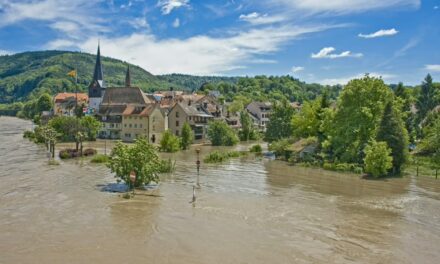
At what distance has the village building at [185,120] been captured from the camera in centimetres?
7669

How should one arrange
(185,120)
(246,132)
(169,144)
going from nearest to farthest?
1. (169,144)
2. (185,120)
3. (246,132)

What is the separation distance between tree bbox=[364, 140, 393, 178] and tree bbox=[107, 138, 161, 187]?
20818 mm

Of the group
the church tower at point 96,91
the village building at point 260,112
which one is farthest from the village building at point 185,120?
the village building at point 260,112

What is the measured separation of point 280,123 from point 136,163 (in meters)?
39.1

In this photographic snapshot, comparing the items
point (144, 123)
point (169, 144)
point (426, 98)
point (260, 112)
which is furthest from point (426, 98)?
point (144, 123)

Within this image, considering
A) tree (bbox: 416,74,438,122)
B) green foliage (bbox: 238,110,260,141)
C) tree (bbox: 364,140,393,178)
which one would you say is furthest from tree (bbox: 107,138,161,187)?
tree (bbox: 416,74,438,122)

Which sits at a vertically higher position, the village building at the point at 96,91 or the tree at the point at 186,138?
the village building at the point at 96,91

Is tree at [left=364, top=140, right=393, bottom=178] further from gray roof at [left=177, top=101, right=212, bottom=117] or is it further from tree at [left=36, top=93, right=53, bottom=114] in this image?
tree at [left=36, top=93, right=53, bottom=114]

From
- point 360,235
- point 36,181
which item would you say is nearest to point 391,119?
point 360,235

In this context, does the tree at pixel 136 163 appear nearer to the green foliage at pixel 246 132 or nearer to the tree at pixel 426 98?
the green foliage at pixel 246 132

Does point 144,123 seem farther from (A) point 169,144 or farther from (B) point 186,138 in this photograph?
(A) point 169,144

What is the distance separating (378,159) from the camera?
39875 millimetres

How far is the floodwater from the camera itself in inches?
742

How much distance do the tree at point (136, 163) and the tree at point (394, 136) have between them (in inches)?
926
